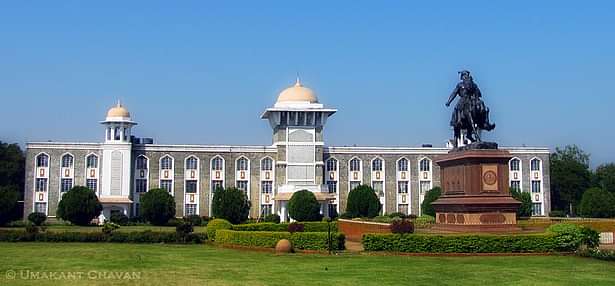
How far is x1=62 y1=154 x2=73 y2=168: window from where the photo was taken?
6169 centimetres

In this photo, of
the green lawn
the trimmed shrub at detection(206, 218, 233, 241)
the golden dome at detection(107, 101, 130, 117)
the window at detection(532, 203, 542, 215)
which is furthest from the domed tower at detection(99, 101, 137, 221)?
the green lawn

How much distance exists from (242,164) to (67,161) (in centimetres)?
1433

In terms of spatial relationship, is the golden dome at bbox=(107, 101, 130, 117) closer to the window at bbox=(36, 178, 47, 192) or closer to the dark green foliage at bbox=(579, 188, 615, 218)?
the window at bbox=(36, 178, 47, 192)

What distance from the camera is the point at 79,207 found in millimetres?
54062

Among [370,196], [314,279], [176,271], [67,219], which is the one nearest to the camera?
[314,279]

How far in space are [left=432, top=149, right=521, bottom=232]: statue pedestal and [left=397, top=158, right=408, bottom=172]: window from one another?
128ft

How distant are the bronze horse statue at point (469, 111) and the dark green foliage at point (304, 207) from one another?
2745 cm

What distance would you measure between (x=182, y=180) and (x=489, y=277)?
159ft

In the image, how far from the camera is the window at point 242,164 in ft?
211

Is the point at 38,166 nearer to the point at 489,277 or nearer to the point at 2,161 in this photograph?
the point at 2,161

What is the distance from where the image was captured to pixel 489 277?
1700cm

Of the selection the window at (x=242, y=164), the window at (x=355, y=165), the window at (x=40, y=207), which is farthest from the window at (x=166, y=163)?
the window at (x=355, y=165)

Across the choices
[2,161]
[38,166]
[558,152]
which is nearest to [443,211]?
[38,166]

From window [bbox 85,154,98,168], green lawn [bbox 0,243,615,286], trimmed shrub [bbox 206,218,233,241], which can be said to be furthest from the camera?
window [bbox 85,154,98,168]
